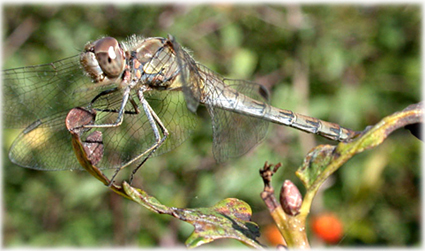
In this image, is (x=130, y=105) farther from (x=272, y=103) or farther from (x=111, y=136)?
(x=272, y=103)

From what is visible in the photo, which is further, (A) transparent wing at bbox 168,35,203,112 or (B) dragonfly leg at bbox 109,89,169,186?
(B) dragonfly leg at bbox 109,89,169,186

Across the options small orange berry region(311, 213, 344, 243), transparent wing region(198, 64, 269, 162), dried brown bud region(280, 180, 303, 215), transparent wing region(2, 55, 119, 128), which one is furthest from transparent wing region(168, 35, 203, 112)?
small orange berry region(311, 213, 344, 243)

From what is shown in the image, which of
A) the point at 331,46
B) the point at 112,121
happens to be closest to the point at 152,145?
the point at 112,121

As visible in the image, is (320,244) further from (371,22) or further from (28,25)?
(28,25)

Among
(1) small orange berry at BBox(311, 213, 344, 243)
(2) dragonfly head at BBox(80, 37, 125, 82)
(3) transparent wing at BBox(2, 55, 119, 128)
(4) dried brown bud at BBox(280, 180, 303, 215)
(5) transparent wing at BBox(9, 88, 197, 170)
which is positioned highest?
(2) dragonfly head at BBox(80, 37, 125, 82)

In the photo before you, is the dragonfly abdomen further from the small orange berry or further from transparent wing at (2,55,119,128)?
transparent wing at (2,55,119,128)

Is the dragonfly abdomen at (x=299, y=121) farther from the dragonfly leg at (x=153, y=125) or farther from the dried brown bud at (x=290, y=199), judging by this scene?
the dried brown bud at (x=290, y=199)

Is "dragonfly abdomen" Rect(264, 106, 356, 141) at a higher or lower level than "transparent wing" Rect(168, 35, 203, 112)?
lower

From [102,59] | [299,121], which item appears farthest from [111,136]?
[299,121]
